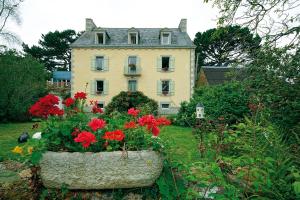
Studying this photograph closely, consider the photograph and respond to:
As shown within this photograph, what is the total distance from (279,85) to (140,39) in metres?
23.3

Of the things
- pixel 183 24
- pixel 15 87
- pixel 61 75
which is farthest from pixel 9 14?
pixel 61 75

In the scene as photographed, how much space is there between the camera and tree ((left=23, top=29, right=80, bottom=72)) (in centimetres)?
A: 4841

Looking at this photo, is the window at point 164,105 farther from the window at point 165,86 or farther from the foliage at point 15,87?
the foliage at point 15,87

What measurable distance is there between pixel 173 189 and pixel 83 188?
0.98 meters

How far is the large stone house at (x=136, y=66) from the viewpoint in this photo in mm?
27078

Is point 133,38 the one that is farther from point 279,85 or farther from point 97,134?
point 97,134

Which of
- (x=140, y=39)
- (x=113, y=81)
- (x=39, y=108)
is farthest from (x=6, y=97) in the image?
(x=39, y=108)

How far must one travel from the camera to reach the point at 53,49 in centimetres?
4881

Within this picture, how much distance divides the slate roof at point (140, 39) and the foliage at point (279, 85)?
70.4 feet

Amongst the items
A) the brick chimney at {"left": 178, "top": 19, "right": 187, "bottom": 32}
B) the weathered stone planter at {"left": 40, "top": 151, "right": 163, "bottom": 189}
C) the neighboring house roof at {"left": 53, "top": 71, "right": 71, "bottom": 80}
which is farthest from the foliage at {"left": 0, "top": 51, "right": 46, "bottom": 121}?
the neighboring house roof at {"left": 53, "top": 71, "right": 71, "bottom": 80}

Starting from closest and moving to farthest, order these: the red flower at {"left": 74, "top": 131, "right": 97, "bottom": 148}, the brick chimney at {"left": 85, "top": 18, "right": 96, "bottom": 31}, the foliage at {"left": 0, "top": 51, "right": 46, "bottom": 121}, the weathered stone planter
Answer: the red flower at {"left": 74, "top": 131, "right": 97, "bottom": 148}
the weathered stone planter
the foliage at {"left": 0, "top": 51, "right": 46, "bottom": 121}
the brick chimney at {"left": 85, "top": 18, "right": 96, "bottom": 31}

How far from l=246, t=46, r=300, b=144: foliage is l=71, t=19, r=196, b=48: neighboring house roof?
21.5 metres

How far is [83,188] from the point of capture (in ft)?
11.3

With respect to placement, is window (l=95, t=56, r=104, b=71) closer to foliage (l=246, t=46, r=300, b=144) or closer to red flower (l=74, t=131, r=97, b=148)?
foliage (l=246, t=46, r=300, b=144)
